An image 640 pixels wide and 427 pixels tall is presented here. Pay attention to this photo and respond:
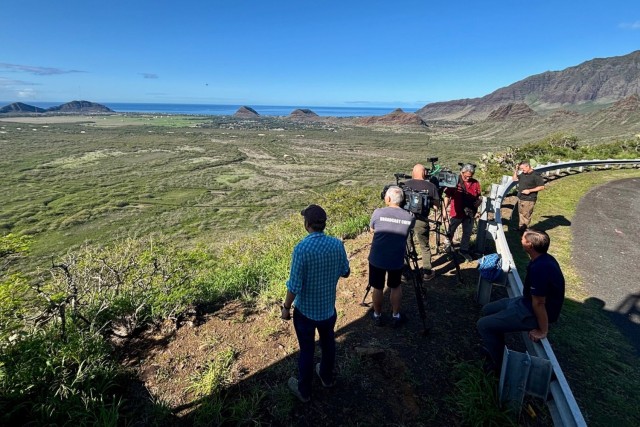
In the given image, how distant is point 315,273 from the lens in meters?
3.00

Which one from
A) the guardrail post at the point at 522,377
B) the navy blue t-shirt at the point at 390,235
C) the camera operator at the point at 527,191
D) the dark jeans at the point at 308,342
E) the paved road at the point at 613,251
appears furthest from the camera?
the camera operator at the point at 527,191

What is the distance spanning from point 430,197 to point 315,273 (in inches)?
102

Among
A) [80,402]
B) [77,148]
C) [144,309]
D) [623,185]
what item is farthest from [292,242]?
[77,148]

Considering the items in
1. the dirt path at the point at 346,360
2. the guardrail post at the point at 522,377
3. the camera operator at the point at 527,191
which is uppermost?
the camera operator at the point at 527,191

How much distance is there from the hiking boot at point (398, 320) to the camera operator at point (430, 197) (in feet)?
4.34

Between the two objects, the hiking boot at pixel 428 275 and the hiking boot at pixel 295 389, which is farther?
the hiking boot at pixel 428 275

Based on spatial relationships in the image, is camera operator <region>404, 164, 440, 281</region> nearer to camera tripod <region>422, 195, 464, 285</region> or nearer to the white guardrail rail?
camera tripod <region>422, 195, 464, 285</region>

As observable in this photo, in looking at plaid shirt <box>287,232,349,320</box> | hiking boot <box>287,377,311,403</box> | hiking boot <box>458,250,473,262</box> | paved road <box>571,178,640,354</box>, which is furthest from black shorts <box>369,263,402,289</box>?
paved road <box>571,178,640,354</box>

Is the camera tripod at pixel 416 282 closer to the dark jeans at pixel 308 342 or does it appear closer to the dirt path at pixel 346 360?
the dirt path at pixel 346 360

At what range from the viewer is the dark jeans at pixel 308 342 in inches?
122

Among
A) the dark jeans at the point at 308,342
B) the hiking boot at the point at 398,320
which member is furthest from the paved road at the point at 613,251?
the dark jeans at the point at 308,342

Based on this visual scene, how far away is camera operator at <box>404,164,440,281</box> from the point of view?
4898mm

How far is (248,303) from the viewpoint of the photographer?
5320 mm

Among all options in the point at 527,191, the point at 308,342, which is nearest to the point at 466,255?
the point at 527,191
